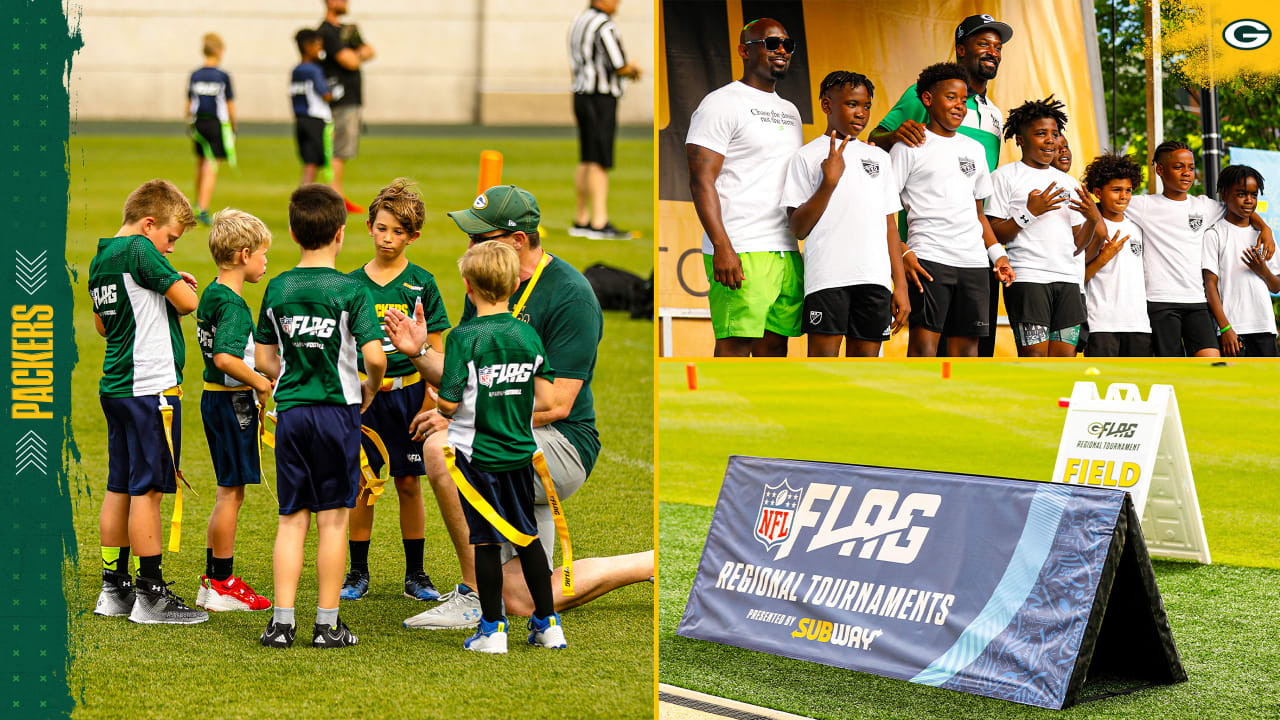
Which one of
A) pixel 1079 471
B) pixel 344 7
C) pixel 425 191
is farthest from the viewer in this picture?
pixel 425 191

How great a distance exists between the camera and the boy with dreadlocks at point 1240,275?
526 centimetres

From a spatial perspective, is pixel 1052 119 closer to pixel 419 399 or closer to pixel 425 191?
pixel 419 399

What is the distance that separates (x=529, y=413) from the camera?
484 centimetres

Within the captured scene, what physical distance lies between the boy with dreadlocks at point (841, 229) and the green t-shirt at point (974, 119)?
0.18 metres

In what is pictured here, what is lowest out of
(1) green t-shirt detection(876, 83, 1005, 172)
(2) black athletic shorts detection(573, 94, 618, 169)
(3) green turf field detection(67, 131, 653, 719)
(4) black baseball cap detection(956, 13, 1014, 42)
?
(3) green turf field detection(67, 131, 653, 719)

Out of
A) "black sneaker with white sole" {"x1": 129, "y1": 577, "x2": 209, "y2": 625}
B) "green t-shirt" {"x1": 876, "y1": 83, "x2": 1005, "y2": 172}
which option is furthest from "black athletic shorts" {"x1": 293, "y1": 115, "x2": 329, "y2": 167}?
"green t-shirt" {"x1": 876, "y1": 83, "x2": 1005, "y2": 172}

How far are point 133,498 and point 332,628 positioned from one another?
3.50 feet

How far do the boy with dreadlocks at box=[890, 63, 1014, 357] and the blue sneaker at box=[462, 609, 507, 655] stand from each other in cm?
198

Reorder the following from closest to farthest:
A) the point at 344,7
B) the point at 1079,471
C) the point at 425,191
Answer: the point at 1079,471
the point at 344,7
the point at 425,191

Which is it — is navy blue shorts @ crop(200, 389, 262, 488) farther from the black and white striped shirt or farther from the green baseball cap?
the black and white striped shirt

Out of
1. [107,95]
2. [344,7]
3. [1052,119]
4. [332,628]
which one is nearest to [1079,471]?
[1052,119]

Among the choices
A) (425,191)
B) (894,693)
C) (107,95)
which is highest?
(107,95)

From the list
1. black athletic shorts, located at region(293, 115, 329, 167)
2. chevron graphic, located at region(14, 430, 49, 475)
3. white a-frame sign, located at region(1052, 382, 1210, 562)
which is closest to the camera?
chevron graphic, located at region(14, 430, 49, 475)

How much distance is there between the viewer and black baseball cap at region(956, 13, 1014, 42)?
5.19m
